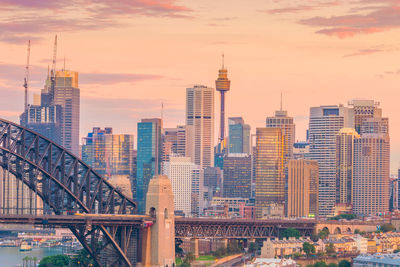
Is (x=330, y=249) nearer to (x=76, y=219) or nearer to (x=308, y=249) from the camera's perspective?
(x=308, y=249)

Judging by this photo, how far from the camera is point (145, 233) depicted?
486 feet

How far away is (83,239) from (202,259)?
37.9 metres

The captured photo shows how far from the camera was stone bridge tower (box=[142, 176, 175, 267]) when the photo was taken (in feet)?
484

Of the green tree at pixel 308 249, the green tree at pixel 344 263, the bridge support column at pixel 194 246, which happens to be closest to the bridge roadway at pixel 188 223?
the bridge support column at pixel 194 246

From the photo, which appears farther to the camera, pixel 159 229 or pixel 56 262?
pixel 56 262

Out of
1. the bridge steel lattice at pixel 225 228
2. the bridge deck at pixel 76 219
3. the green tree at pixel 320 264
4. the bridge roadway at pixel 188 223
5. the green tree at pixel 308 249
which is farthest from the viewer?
the green tree at pixel 308 249

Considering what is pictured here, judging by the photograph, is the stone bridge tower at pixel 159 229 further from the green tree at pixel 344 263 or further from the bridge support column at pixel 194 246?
the bridge support column at pixel 194 246

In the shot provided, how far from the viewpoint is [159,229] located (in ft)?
485

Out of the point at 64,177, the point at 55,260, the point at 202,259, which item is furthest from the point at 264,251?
the point at 64,177

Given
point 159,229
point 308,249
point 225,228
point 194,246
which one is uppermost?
point 159,229

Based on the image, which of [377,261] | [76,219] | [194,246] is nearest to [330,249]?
[194,246]

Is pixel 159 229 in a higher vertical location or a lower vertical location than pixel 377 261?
higher

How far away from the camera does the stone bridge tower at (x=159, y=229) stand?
14750 cm

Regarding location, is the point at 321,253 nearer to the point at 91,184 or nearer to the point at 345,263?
the point at 345,263
